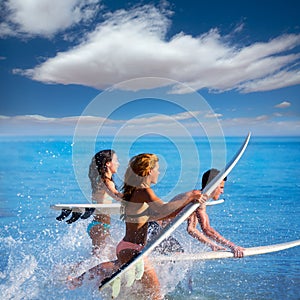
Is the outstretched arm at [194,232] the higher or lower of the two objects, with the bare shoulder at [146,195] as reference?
lower

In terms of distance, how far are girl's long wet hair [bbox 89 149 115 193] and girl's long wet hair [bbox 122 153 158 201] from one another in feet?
2.28

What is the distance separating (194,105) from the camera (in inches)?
135

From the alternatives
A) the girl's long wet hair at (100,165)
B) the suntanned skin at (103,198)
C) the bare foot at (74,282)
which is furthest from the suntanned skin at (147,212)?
the girl's long wet hair at (100,165)

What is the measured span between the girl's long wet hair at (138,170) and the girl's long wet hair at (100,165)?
0.70 meters

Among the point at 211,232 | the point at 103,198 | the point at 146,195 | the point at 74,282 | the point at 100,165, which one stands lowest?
the point at 74,282

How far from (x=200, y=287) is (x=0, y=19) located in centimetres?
1178

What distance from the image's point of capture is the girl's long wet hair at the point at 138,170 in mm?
2500

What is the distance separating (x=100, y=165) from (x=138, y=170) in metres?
0.79

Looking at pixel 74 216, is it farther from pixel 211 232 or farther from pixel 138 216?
pixel 211 232

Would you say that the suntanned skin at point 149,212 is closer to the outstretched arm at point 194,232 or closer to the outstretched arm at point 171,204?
the outstretched arm at point 171,204

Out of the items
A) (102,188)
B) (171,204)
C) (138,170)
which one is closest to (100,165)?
(102,188)

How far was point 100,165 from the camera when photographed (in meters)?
3.24

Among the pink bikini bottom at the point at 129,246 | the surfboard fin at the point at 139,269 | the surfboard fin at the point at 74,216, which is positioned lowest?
the surfboard fin at the point at 139,269

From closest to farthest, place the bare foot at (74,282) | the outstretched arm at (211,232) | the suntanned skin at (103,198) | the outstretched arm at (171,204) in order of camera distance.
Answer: the outstretched arm at (171,204), the outstretched arm at (211,232), the bare foot at (74,282), the suntanned skin at (103,198)
